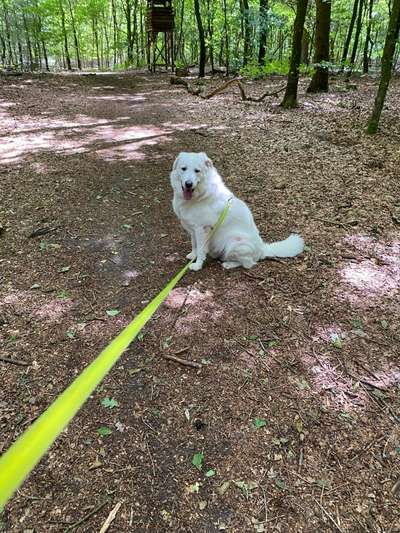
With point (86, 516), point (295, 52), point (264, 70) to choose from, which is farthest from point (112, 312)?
point (264, 70)

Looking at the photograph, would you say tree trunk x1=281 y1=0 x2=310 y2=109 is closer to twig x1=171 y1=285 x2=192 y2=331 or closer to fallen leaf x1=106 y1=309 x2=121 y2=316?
twig x1=171 y1=285 x2=192 y2=331

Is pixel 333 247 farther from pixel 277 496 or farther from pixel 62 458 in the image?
pixel 62 458

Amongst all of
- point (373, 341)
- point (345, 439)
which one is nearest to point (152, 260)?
point (373, 341)

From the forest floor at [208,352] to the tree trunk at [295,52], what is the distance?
435 centimetres

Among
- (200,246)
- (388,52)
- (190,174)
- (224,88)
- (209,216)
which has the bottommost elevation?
(200,246)

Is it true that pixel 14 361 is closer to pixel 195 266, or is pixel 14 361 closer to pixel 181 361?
pixel 181 361

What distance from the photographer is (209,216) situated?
4.20 metres

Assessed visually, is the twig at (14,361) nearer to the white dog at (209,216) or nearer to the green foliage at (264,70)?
the white dog at (209,216)

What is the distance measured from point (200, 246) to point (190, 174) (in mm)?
861

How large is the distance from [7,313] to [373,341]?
3507 mm

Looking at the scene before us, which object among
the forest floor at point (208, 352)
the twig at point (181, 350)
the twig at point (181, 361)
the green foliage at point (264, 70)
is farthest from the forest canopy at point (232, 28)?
the twig at point (181, 361)

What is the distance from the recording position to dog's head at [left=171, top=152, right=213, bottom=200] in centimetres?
391

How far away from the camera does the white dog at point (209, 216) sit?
3975 millimetres

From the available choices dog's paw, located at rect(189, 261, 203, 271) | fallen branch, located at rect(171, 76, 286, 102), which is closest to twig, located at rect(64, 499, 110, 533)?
dog's paw, located at rect(189, 261, 203, 271)
